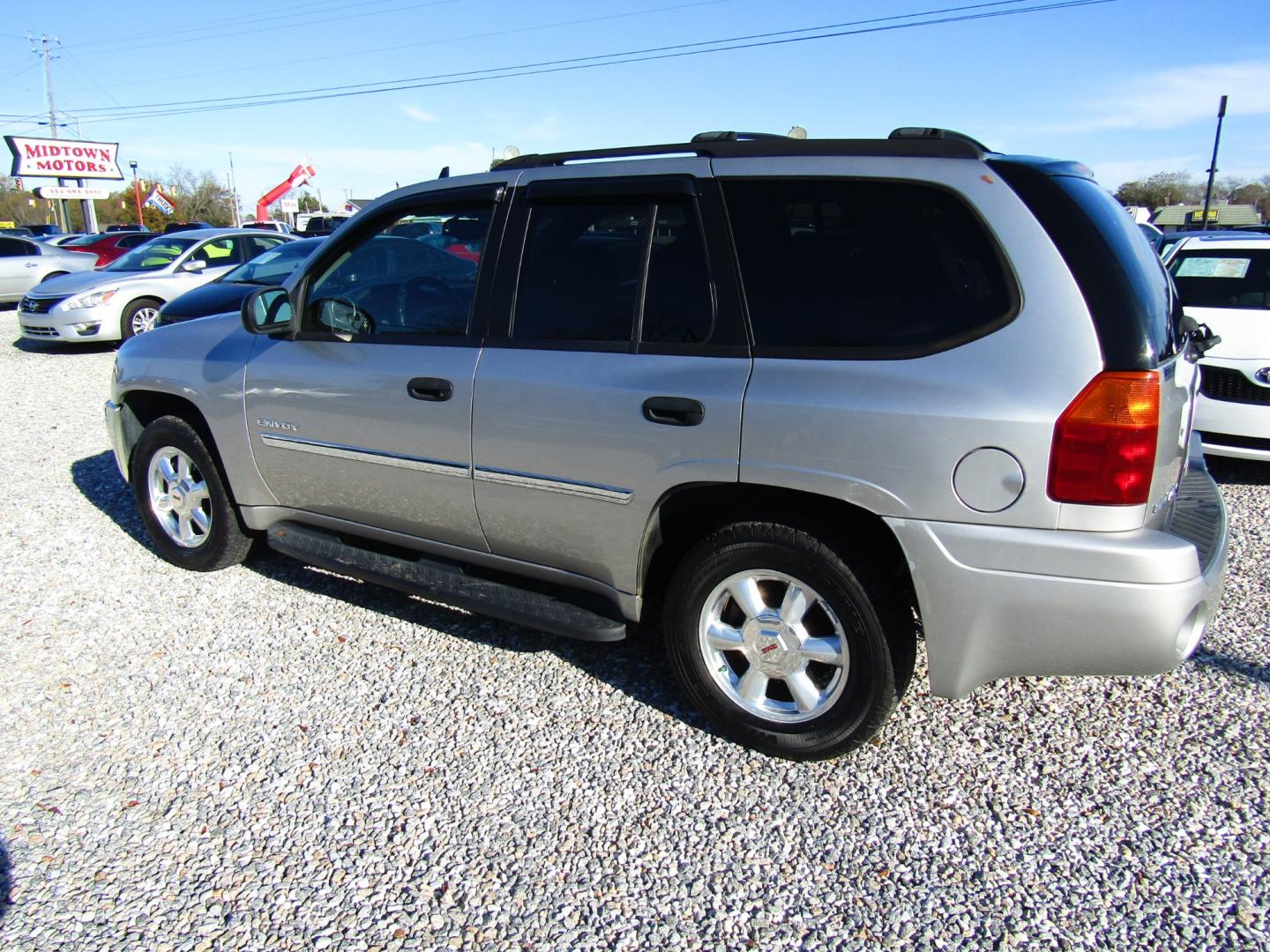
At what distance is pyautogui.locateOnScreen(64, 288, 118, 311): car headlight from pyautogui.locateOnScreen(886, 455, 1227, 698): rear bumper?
12.1 meters

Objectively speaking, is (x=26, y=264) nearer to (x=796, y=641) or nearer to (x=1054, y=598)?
(x=796, y=641)

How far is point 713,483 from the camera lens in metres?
2.90

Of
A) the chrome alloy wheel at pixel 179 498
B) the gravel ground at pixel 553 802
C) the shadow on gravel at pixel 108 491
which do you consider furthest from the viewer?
the shadow on gravel at pixel 108 491

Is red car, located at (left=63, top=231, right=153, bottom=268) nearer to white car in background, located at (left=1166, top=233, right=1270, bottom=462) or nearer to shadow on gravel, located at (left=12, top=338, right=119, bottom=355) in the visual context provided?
shadow on gravel, located at (left=12, top=338, right=119, bottom=355)

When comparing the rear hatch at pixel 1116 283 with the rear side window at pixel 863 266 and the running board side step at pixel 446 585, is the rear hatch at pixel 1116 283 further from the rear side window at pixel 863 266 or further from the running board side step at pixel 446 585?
the running board side step at pixel 446 585

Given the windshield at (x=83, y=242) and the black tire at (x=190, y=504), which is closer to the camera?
the black tire at (x=190, y=504)

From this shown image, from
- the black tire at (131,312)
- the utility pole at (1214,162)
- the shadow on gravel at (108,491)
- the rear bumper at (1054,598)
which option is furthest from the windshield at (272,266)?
the utility pole at (1214,162)

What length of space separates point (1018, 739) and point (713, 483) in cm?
142

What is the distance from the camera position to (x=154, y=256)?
499 inches

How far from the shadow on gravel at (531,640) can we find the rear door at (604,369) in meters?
0.54

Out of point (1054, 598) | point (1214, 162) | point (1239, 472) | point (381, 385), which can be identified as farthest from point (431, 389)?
point (1214, 162)

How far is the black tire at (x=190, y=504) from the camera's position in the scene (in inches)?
171

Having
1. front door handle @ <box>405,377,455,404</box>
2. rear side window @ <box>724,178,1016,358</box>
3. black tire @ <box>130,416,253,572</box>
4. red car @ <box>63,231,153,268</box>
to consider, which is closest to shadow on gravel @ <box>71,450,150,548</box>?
black tire @ <box>130,416,253,572</box>

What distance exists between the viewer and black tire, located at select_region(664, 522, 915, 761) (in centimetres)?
273
